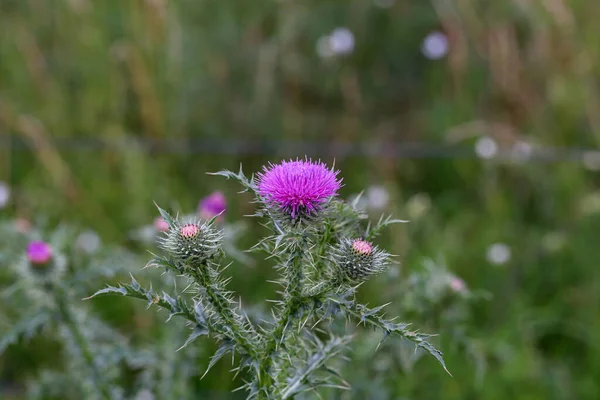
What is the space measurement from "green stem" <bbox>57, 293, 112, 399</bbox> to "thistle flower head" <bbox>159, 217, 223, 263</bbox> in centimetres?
84

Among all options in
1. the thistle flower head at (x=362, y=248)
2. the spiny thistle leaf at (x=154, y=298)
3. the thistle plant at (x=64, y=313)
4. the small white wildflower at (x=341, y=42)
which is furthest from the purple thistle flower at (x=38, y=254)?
the small white wildflower at (x=341, y=42)

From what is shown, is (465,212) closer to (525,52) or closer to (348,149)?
(348,149)

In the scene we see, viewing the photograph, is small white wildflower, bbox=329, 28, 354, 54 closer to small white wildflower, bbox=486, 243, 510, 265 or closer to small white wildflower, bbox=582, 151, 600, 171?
small white wildflower, bbox=582, 151, 600, 171

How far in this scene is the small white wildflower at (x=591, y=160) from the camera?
355cm

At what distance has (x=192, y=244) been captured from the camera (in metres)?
1.47

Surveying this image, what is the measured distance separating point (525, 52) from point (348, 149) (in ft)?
5.20

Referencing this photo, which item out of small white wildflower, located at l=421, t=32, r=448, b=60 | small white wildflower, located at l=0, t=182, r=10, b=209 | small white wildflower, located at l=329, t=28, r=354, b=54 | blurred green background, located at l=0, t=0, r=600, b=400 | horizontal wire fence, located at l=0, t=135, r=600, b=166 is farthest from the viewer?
small white wildflower, located at l=421, t=32, r=448, b=60

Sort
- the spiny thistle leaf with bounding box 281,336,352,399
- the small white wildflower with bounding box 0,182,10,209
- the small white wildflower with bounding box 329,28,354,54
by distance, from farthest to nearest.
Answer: the small white wildflower with bounding box 329,28,354,54
the small white wildflower with bounding box 0,182,10,209
the spiny thistle leaf with bounding box 281,336,352,399

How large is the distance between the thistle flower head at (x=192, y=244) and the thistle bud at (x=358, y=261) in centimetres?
26

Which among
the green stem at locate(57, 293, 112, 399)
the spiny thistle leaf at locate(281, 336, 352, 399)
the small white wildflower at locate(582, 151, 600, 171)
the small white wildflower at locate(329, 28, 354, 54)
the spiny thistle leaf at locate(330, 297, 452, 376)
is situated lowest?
the spiny thistle leaf at locate(330, 297, 452, 376)

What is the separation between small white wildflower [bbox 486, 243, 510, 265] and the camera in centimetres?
313

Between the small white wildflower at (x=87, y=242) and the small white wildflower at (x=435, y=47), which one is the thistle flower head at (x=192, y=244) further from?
the small white wildflower at (x=435, y=47)

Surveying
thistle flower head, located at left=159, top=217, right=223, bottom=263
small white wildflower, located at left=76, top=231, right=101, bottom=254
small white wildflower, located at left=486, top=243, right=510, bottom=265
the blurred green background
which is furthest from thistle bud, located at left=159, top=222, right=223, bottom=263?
small white wildflower, located at left=486, top=243, right=510, bottom=265

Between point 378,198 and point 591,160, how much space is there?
43.3 inches
